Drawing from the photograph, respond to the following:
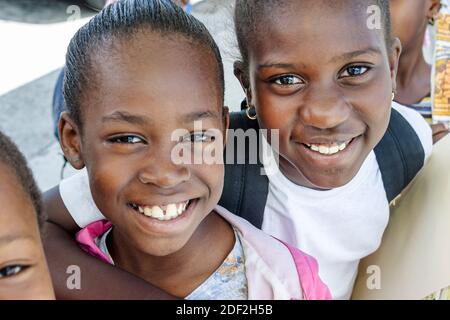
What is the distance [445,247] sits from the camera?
938mm

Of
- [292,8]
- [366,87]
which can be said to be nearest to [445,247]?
[366,87]

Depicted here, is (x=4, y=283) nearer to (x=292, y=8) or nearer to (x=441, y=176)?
(x=292, y=8)

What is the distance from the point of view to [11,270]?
25.2 inches

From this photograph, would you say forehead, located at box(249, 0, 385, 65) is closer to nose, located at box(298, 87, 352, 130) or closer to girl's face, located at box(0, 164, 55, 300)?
nose, located at box(298, 87, 352, 130)

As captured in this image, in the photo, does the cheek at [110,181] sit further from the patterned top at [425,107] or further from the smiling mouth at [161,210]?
the patterned top at [425,107]

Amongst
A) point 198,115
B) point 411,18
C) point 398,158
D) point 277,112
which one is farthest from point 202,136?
point 411,18

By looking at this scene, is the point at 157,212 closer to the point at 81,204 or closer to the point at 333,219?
the point at 81,204

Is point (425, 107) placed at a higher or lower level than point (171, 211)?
higher

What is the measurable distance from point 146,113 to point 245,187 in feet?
0.93

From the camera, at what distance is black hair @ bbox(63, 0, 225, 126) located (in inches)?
30.3

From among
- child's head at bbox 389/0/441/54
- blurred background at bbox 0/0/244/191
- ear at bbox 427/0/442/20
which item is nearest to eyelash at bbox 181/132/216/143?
child's head at bbox 389/0/441/54

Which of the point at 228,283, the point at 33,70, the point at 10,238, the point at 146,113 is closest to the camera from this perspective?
the point at 10,238

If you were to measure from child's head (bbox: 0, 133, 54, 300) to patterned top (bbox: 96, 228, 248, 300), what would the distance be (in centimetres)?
21

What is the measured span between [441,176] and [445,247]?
133 mm
